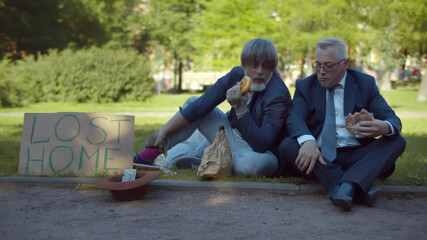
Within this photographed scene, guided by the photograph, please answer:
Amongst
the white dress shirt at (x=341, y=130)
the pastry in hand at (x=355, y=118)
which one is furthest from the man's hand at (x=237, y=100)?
the pastry in hand at (x=355, y=118)

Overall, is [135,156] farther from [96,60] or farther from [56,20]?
[56,20]

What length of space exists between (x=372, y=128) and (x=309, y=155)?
1.72 ft

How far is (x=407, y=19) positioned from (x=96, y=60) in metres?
13.4

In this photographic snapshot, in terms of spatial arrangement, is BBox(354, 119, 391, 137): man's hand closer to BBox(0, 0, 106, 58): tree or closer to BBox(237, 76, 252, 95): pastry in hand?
BBox(237, 76, 252, 95): pastry in hand

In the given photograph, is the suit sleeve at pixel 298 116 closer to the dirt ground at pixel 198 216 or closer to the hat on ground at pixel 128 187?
the dirt ground at pixel 198 216

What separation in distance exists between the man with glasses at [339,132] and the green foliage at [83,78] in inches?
619

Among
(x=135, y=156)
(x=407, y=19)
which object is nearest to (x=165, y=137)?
(x=135, y=156)

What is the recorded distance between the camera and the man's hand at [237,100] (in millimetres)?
4285

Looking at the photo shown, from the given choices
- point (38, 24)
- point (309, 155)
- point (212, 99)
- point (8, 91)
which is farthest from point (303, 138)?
point (38, 24)

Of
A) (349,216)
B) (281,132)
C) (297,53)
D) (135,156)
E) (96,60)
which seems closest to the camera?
(349,216)

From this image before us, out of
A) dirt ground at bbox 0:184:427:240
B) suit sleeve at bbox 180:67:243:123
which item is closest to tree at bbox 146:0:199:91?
suit sleeve at bbox 180:67:243:123

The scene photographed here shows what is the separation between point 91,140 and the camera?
5016 mm

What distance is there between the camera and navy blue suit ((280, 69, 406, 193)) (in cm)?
396

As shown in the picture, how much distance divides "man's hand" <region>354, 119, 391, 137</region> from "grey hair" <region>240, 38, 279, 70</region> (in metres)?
1.05
